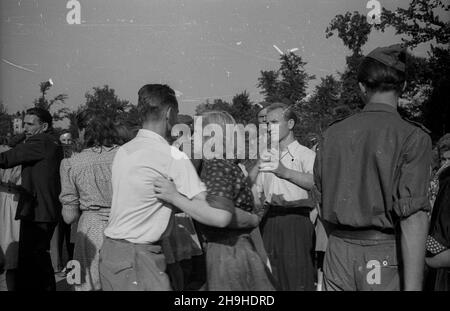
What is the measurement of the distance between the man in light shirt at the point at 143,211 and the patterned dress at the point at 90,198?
4.58 ft

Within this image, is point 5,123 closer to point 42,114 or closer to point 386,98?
point 42,114

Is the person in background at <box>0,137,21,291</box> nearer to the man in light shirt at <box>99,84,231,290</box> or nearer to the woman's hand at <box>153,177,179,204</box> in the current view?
the man in light shirt at <box>99,84,231,290</box>

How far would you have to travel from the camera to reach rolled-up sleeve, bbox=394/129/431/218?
243 cm

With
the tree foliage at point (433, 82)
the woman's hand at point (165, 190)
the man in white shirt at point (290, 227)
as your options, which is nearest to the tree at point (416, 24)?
the tree foliage at point (433, 82)

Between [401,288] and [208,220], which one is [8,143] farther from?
[401,288]

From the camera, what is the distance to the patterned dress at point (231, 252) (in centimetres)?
307

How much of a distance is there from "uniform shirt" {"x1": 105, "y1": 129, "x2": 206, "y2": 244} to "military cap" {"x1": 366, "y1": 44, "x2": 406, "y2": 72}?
1042 millimetres

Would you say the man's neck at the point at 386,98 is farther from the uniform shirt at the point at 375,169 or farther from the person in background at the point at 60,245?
the person in background at the point at 60,245

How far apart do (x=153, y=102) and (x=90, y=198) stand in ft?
5.20

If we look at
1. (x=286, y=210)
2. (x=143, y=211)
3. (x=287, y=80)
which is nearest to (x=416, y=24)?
(x=287, y=80)

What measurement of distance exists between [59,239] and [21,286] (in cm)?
172

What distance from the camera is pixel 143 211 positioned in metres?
2.80

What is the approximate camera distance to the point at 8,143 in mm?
5363
